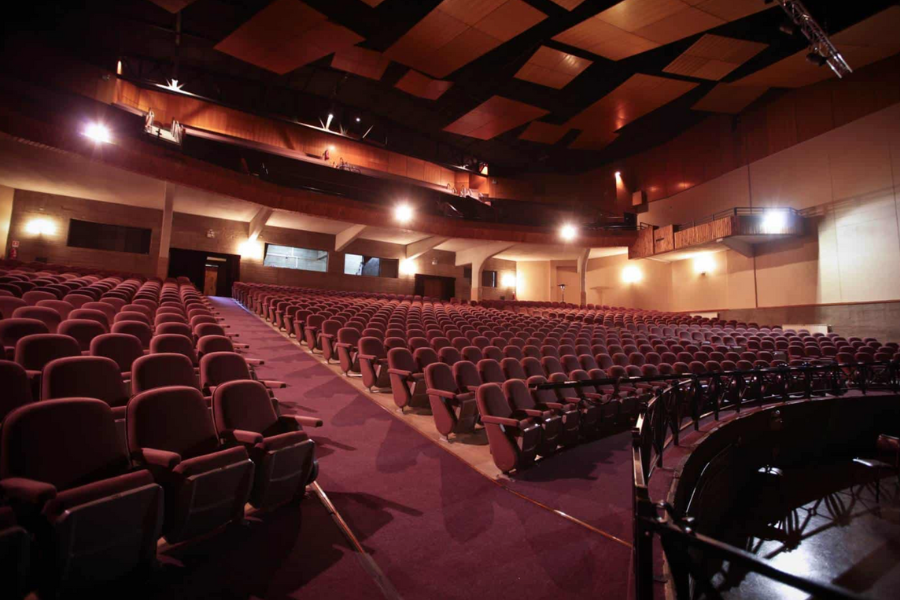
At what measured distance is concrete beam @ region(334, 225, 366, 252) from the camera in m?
11.5

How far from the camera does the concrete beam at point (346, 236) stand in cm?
1146

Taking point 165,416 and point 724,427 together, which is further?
point 724,427

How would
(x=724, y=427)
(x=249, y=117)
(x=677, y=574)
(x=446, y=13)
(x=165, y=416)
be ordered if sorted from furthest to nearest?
(x=249, y=117), (x=446, y=13), (x=724, y=427), (x=165, y=416), (x=677, y=574)

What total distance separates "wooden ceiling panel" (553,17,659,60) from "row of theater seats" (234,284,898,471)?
5019mm

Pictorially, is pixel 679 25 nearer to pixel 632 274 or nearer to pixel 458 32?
pixel 458 32

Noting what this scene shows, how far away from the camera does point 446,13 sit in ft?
22.4

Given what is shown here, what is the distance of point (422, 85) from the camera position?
375 inches

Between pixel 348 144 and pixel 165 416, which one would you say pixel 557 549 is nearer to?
pixel 165 416

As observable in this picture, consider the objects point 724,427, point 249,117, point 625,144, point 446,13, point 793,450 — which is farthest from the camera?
point 625,144

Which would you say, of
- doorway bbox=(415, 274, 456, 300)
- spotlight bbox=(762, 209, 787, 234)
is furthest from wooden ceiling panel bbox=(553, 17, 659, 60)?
doorway bbox=(415, 274, 456, 300)

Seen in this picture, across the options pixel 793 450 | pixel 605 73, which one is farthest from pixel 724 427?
pixel 605 73

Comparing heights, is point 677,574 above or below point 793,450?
above

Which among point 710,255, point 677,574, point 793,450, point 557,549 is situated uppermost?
point 710,255

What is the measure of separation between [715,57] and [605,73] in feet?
7.60
